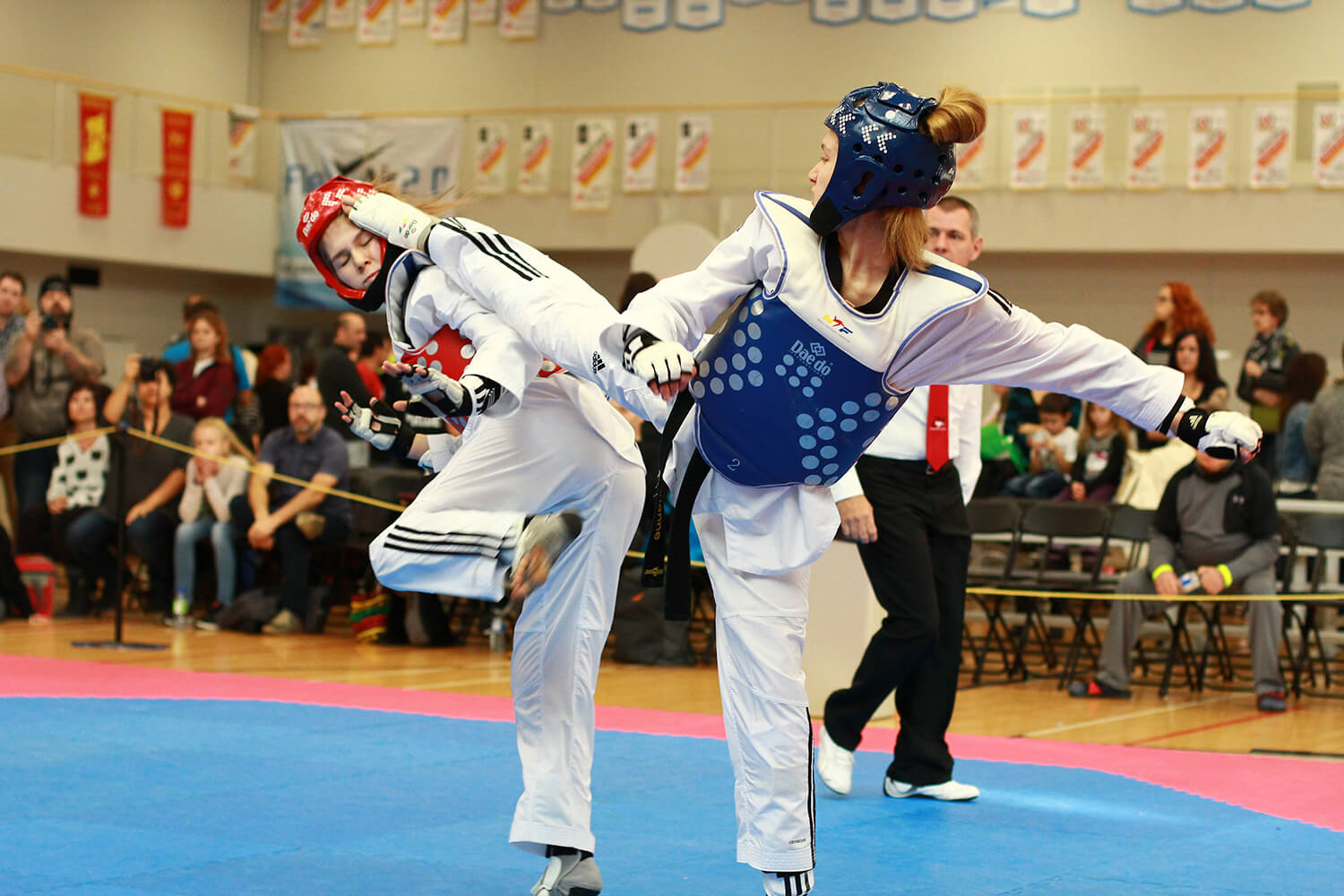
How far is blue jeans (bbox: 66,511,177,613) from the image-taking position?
33.2 feet

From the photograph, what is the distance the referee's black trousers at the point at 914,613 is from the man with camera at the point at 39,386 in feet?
23.6

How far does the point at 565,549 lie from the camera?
3611 millimetres

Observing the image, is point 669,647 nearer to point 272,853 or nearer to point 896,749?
point 896,749

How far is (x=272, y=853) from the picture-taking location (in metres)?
4.10

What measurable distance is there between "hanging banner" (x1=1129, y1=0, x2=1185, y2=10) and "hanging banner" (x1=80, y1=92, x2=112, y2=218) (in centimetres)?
1031

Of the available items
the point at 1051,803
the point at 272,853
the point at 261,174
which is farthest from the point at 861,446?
the point at 261,174

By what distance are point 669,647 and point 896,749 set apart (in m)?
3.76

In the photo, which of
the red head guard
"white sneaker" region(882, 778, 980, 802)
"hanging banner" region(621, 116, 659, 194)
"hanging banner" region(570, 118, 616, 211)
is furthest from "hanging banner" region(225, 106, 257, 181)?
the red head guard

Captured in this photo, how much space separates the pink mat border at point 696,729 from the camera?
5.48 metres

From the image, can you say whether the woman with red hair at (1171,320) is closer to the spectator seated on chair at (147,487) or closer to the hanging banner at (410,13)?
the spectator seated on chair at (147,487)

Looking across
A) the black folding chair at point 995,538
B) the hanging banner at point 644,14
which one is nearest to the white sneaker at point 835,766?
the black folding chair at point 995,538

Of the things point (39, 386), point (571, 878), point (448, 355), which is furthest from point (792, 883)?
point (39, 386)

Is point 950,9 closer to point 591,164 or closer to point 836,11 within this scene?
point 836,11

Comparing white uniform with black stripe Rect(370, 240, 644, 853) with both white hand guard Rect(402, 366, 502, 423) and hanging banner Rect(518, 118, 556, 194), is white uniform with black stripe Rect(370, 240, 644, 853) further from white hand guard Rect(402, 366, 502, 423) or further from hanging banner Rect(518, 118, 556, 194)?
hanging banner Rect(518, 118, 556, 194)
